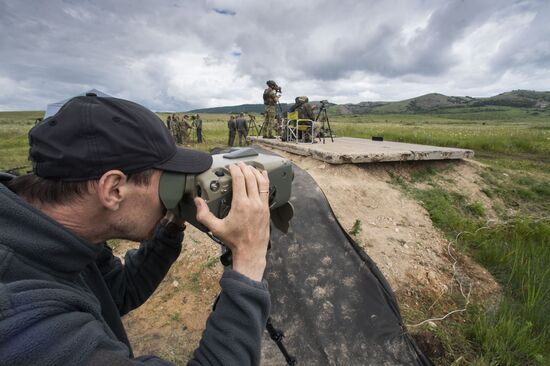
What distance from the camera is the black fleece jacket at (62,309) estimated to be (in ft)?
2.20

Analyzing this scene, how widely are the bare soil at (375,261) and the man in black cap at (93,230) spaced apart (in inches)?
78.6

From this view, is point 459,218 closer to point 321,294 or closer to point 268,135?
point 321,294

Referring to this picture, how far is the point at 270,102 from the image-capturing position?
1109 centimetres

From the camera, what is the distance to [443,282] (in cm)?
357

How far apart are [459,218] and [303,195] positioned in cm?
307

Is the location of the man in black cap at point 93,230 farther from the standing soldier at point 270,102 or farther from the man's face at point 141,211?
the standing soldier at point 270,102

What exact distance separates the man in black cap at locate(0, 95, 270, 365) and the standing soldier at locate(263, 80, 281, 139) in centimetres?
1007

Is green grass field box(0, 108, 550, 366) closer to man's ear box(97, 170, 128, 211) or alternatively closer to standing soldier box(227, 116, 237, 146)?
man's ear box(97, 170, 128, 211)

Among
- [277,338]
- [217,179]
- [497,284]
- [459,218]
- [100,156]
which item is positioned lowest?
[497,284]

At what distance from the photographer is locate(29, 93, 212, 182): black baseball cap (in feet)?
3.07

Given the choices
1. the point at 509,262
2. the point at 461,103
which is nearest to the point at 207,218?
the point at 509,262

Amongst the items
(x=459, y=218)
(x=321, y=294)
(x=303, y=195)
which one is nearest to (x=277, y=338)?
(x=321, y=294)

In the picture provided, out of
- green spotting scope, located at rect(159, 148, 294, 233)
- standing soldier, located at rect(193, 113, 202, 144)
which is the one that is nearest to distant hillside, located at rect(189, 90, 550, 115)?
standing soldier, located at rect(193, 113, 202, 144)

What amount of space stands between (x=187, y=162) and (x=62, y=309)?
1.99ft
